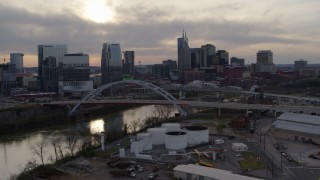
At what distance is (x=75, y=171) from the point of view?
1310cm

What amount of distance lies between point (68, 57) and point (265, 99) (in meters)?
25.8

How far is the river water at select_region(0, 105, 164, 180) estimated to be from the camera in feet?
52.6

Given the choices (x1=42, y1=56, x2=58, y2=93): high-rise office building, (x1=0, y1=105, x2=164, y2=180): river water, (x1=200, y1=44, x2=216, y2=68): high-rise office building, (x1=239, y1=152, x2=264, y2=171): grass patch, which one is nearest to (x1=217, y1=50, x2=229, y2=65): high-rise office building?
(x1=200, y1=44, x2=216, y2=68): high-rise office building

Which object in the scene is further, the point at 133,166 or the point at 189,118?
the point at 189,118

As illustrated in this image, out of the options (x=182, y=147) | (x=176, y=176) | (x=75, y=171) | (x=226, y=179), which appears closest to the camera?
(x=226, y=179)

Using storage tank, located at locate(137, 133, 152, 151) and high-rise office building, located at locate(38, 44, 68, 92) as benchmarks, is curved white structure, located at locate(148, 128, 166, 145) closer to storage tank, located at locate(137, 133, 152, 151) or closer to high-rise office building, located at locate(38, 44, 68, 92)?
storage tank, located at locate(137, 133, 152, 151)

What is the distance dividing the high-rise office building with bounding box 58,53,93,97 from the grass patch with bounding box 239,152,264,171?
110 feet

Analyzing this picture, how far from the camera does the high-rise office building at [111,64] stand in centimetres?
6669

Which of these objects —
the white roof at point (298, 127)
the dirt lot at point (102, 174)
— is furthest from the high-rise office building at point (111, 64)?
the dirt lot at point (102, 174)

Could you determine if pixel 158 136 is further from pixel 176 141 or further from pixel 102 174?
pixel 102 174

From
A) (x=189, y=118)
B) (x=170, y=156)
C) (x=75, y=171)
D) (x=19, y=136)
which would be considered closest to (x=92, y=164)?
(x=75, y=171)

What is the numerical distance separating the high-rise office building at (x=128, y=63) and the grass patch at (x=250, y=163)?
226 ft

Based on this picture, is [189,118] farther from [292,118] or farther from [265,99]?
[265,99]

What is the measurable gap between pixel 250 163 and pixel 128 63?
235 feet
